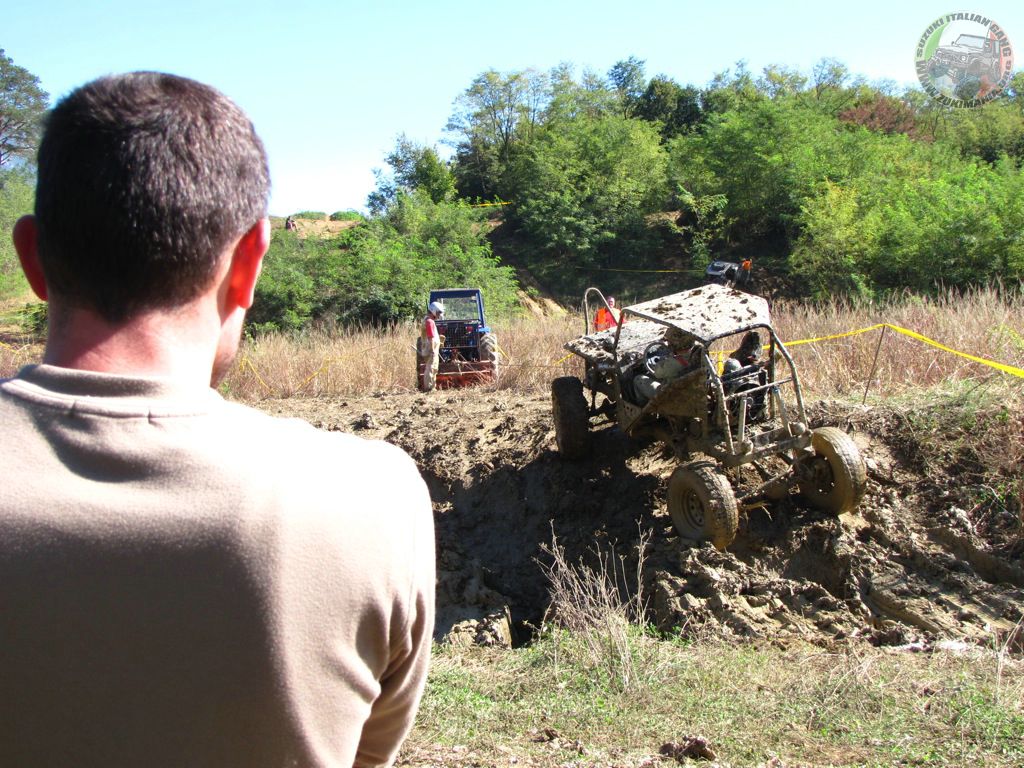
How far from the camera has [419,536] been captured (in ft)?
3.85

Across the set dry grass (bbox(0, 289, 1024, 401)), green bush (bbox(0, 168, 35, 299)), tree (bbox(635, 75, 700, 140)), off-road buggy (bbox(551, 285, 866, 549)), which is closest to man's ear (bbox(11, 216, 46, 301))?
off-road buggy (bbox(551, 285, 866, 549))

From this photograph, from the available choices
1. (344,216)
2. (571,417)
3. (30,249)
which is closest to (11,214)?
(344,216)

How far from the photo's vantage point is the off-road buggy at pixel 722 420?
7406mm

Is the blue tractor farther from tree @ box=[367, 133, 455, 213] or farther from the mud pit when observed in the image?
tree @ box=[367, 133, 455, 213]

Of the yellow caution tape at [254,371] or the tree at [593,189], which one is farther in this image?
the tree at [593,189]

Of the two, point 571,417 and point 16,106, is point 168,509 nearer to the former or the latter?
point 571,417

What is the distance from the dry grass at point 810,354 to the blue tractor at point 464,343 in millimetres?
426

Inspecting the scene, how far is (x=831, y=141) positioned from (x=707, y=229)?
525 centimetres

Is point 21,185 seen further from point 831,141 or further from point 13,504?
point 13,504

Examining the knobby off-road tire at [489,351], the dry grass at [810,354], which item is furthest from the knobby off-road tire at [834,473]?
the knobby off-road tire at [489,351]

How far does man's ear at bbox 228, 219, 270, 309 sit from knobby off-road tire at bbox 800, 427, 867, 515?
6.93m

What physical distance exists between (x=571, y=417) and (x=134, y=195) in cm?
826

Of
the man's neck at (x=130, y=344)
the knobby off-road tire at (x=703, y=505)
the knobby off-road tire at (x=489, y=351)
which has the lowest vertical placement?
the knobby off-road tire at (x=703, y=505)

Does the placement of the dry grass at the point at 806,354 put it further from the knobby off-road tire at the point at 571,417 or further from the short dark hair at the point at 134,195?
the short dark hair at the point at 134,195
